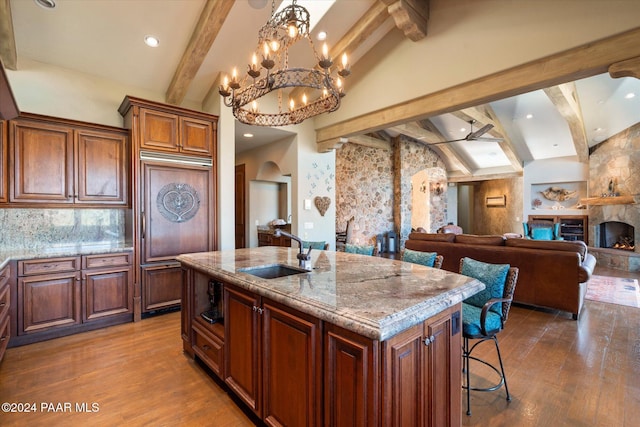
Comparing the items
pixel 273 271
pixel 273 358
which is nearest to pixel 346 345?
pixel 273 358

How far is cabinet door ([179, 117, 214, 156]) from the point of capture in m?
3.87

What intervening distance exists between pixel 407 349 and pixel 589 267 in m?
3.88

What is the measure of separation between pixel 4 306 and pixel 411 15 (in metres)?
5.03

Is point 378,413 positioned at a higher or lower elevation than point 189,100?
lower

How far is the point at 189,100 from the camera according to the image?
458 centimetres

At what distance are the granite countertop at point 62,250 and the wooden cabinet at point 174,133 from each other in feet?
4.14

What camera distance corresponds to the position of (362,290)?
154 cm

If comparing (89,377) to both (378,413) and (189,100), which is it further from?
(189,100)

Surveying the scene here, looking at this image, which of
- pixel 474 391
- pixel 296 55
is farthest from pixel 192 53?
pixel 474 391

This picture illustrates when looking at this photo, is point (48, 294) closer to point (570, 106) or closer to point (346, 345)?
point (346, 345)

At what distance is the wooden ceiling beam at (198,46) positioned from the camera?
10.1 feet

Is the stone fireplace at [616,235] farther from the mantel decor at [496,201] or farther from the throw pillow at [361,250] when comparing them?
the throw pillow at [361,250]

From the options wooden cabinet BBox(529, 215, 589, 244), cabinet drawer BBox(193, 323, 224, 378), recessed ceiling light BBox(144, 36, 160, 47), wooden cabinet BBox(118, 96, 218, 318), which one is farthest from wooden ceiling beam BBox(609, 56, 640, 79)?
wooden cabinet BBox(529, 215, 589, 244)

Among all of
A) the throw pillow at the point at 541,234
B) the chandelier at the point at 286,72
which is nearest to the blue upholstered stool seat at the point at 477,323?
the chandelier at the point at 286,72
